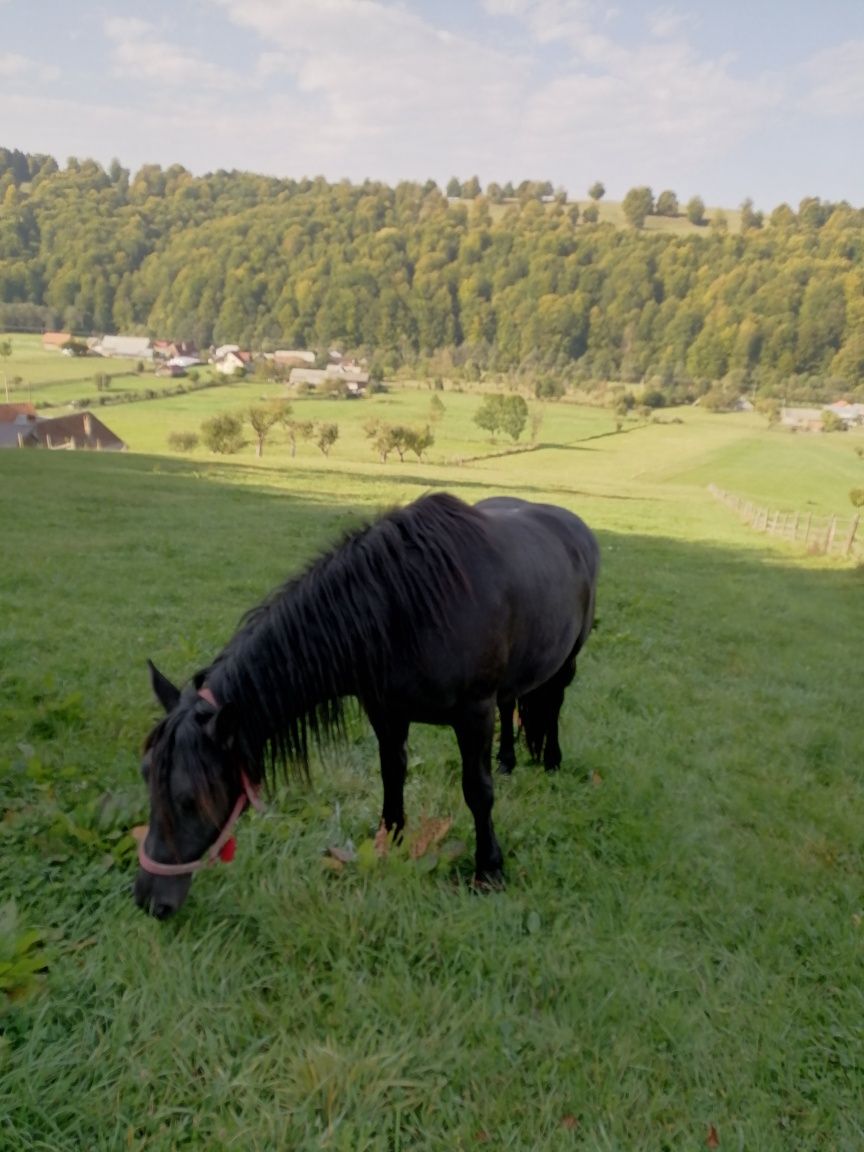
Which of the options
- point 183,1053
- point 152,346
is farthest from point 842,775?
point 152,346

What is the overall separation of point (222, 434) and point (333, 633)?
51.8 meters

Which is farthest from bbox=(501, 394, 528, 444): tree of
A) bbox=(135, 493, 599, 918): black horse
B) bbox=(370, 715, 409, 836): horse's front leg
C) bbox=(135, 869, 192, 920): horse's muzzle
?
bbox=(135, 869, 192, 920): horse's muzzle

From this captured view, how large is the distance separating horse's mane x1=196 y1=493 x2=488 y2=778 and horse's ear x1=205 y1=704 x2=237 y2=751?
0.07 metres

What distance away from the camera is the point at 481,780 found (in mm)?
3379

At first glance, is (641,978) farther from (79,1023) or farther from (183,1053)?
(79,1023)

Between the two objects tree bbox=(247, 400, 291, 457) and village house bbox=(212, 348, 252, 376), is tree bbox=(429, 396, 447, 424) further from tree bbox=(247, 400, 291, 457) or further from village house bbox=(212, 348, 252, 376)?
village house bbox=(212, 348, 252, 376)

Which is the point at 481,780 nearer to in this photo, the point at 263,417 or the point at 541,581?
the point at 541,581

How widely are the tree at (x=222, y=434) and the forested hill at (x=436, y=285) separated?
165ft

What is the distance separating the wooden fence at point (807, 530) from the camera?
64.5 ft

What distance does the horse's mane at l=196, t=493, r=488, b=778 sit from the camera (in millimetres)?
2688

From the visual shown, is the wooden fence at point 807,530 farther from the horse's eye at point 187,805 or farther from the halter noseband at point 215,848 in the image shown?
the horse's eye at point 187,805

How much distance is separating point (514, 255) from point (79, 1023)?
145931 mm

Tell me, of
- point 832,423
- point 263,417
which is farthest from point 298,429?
point 832,423

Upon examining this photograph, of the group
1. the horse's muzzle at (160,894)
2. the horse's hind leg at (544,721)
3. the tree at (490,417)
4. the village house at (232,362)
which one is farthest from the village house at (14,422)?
the horse's muzzle at (160,894)
